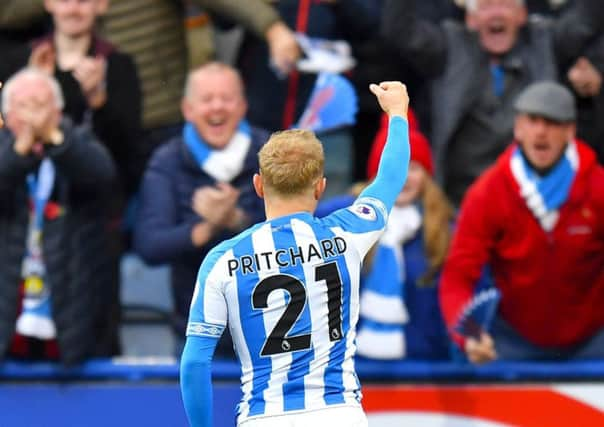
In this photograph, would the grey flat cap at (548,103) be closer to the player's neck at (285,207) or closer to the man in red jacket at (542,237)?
the man in red jacket at (542,237)

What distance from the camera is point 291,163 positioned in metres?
4.25

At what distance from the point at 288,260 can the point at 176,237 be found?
2003mm

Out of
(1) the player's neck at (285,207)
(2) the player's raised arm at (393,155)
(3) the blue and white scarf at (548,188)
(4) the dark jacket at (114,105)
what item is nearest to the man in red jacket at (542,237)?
(3) the blue and white scarf at (548,188)

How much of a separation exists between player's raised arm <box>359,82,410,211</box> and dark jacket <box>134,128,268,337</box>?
179 cm

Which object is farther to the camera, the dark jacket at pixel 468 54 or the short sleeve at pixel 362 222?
the dark jacket at pixel 468 54

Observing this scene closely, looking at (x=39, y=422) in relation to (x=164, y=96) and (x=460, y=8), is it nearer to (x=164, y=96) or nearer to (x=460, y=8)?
(x=164, y=96)

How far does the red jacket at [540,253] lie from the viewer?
6121 millimetres

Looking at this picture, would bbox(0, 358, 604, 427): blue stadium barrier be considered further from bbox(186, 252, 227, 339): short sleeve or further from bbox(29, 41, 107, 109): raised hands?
bbox(186, 252, 227, 339): short sleeve

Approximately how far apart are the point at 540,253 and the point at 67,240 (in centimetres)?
205

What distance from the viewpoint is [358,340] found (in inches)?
243

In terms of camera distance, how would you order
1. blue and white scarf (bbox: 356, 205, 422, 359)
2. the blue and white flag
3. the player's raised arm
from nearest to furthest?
the player's raised arm
the blue and white flag
blue and white scarf (bbox: 356, 205, 422, 359)

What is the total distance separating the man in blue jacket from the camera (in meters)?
6.25

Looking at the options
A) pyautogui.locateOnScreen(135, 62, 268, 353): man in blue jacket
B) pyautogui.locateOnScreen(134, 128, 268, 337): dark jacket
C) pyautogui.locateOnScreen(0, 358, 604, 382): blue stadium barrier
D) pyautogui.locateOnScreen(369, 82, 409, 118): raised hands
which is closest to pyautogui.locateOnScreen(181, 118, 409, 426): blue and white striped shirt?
pyautogui.locateOnScreen(369, 82, 409, 118): raised hands

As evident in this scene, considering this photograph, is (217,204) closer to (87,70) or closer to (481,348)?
(87,70)
